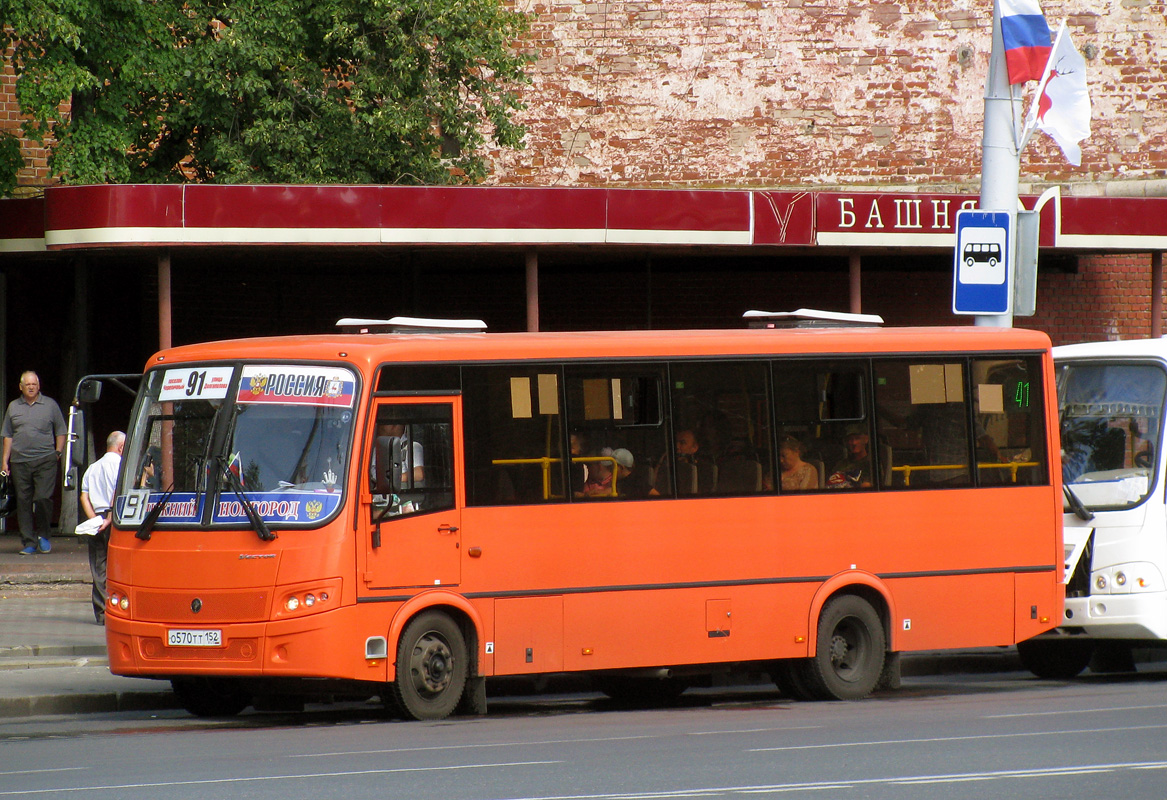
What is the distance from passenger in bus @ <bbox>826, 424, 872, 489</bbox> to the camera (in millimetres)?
12312

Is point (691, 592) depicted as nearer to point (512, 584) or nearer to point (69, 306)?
point (512, 584)

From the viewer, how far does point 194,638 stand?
1056 centimetres

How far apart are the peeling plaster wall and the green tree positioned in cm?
387

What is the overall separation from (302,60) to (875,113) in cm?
1000

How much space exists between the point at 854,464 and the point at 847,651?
53.8 inches

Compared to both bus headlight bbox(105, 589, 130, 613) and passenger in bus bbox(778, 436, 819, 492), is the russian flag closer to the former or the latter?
passenger in bus bbox(778, 436, 819, 492)

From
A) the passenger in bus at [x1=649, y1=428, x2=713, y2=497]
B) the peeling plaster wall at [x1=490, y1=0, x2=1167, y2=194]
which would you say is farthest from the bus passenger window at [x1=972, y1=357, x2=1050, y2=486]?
the peeling plaster wall at [x1=490, y1=0, x2=1167, y2=194]

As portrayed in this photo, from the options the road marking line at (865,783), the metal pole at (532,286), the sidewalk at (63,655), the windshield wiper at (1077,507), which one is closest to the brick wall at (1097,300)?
the metal pole at (532,286)

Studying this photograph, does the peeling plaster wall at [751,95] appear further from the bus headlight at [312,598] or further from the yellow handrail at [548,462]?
the bus headlight at [312,598]

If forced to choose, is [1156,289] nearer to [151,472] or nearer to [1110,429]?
[1110,429]

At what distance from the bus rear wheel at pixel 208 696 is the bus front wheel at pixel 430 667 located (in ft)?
4.46

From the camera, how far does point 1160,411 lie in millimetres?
13641

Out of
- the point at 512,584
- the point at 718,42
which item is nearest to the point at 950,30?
the point at 718,42

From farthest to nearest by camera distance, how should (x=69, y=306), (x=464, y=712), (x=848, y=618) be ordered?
(x=69, y=306)
(x=848, y=618)
(x=464, y=712)
